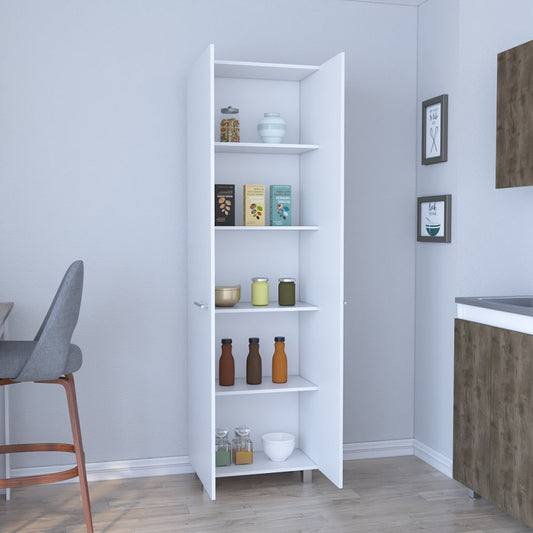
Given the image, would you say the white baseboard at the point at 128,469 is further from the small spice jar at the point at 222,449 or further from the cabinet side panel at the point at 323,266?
the cabinet side panel at the point at 323,266

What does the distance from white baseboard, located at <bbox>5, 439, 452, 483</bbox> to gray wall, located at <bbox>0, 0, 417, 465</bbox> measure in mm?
50

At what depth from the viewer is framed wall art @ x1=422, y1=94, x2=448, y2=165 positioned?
131 inches

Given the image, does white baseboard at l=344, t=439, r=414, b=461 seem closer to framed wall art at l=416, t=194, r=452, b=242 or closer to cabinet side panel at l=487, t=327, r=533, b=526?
cabinet side panel at l=487, t=327, r=533, b=526

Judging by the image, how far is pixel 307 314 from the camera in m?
3.39

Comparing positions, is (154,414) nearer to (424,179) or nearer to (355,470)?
(355,470)

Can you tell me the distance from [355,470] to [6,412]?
5.59 ft

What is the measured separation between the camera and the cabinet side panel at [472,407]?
9.30 feet

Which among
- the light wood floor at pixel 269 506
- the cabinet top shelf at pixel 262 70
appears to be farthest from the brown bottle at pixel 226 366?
the cabinet top shelf at pixel 262 70

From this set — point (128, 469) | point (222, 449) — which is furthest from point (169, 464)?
point (222, 449)

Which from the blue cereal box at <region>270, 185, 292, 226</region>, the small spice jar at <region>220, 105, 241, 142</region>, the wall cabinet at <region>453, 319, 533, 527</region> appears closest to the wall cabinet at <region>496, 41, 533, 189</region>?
the wall cabinet at <region>453, 319, 533, 527</region>

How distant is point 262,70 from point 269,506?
1.97m

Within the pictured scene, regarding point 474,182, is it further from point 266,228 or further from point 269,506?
point 269,506

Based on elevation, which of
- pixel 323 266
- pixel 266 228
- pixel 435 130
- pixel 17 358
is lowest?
pixel 17 358

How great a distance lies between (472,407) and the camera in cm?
293
